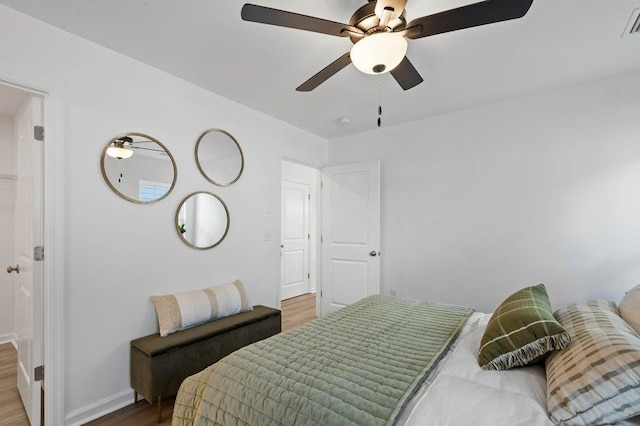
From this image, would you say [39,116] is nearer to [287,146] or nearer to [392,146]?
[287,146]

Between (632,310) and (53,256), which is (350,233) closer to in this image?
(632,310)

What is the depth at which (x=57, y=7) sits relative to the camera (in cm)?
166

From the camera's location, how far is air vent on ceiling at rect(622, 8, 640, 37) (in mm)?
1713

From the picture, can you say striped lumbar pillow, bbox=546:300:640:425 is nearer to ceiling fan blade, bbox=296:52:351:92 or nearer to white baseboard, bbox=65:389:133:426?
ceiling fan blade, bbox=296:52:351:92

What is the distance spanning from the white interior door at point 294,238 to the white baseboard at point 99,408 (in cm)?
298

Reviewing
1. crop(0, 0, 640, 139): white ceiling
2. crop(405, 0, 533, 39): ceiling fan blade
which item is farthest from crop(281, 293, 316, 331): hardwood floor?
crop(405, 0, 533, 39): ceiling fan blade

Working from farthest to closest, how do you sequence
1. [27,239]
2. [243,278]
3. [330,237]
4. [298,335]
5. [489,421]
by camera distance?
[330,237] → [243,278] → [27,239] → [298,335] → [489,421]

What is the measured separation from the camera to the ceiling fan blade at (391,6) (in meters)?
1.22

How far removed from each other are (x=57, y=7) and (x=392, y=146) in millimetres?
3119

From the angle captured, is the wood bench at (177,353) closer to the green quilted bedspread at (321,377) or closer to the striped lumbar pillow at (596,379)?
the green quilted bedspread at (321,377)

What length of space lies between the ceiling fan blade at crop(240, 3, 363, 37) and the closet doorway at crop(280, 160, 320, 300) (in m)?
3.60

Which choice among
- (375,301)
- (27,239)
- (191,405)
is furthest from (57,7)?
(375,301)

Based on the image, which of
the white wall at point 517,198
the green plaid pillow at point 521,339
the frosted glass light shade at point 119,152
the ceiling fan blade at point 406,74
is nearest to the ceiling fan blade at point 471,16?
the ceiling fan blade at point 406,74

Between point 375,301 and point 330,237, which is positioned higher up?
point 330,237
